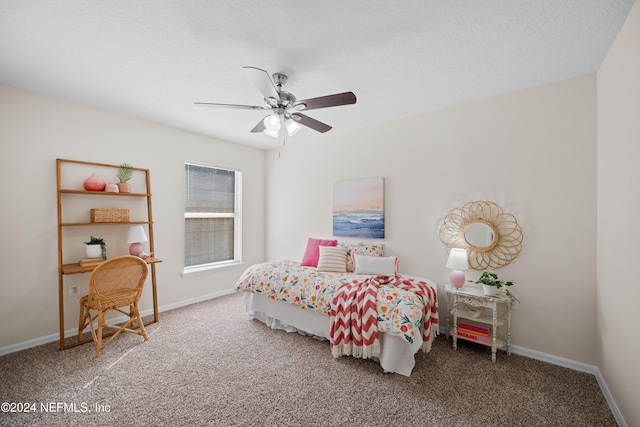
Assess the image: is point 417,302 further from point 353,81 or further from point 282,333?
point 353,81

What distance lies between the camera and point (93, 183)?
2.85m

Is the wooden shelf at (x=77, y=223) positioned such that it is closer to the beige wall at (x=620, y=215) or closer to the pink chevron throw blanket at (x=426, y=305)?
the pink chevron throw blanket at (x=426, y=305)

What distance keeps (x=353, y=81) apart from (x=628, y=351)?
2792 mm

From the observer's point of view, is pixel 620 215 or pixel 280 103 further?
pixel 280 103

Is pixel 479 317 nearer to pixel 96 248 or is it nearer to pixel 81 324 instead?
pixel 81 324

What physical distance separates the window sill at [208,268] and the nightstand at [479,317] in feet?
11.0

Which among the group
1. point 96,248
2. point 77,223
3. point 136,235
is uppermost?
point 77,223

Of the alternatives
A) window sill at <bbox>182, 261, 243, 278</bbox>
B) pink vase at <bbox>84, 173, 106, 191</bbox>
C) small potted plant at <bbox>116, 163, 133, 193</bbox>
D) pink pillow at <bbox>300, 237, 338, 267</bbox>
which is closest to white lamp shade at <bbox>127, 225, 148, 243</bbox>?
small potted plant at <bbox>116, 163, 133, 193</bbox>

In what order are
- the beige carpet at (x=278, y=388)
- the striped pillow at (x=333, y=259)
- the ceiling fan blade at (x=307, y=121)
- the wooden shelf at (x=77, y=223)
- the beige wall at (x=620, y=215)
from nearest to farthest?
the beige wall at (x=620, y=215), the beige carpet at (x=278, y=388), the ceiling fan blade at (x=307, y=121), the wooden shelf at (x=77, y=223), the striped pillow at (x=333, y=259)

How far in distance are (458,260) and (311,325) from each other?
1704 millimetres

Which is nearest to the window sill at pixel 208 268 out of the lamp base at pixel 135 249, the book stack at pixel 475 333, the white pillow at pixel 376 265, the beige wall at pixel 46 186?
the beige wall at pixel 46 186

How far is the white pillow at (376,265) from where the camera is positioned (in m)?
3.08

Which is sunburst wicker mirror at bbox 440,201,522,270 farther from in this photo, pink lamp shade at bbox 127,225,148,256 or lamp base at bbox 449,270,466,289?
pink lamp shade at bbox 127,225,148,256

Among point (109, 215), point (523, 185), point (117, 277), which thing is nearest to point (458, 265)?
point (523, 185)
